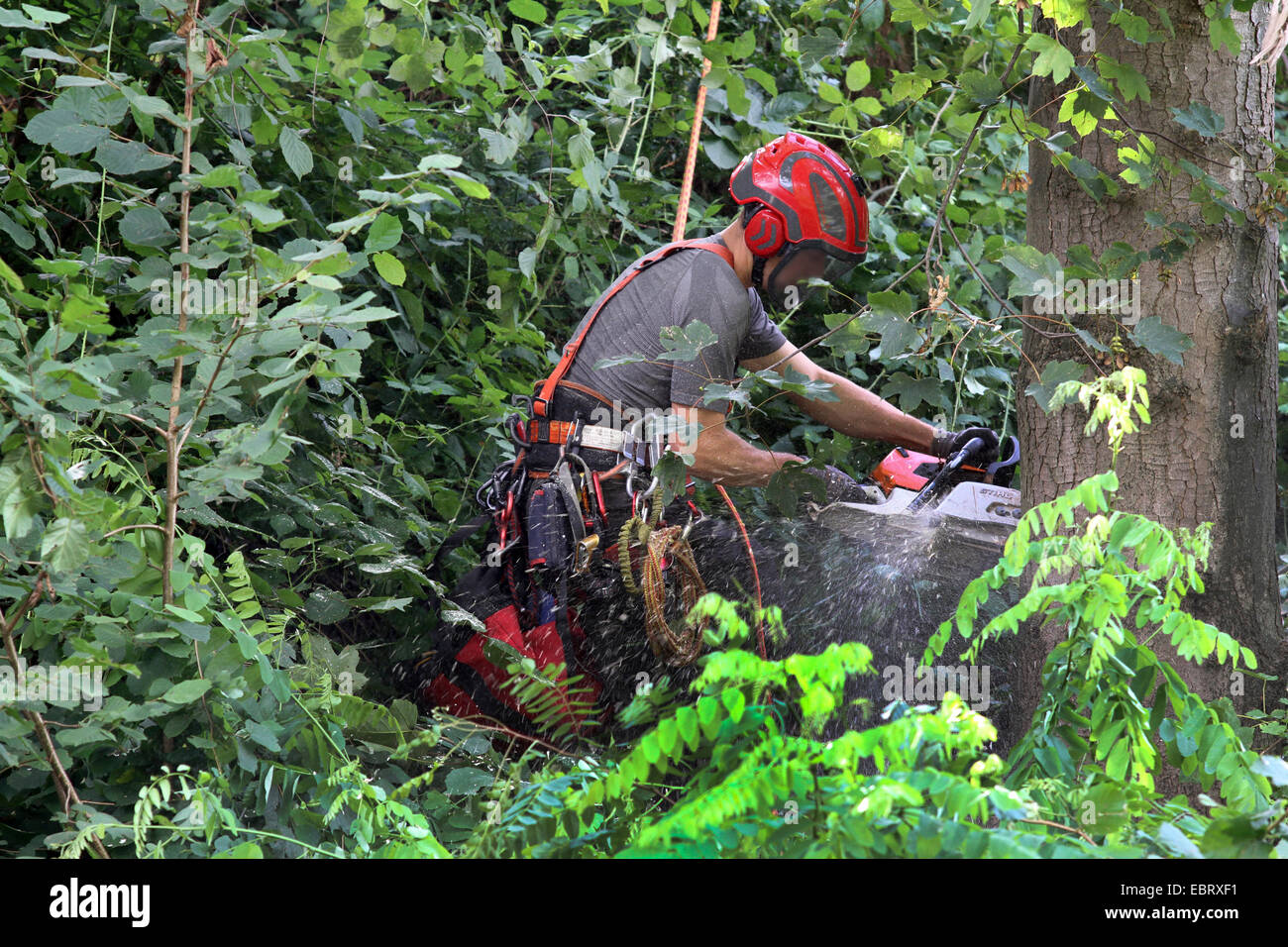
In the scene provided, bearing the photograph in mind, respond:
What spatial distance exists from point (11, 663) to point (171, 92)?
9.70 feet

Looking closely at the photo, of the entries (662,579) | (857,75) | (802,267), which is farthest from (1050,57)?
(662,579)

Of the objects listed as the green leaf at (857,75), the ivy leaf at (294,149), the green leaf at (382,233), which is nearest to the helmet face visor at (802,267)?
the green leaf at (857,75)

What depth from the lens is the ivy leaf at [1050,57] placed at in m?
2.35

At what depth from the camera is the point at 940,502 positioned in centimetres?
338

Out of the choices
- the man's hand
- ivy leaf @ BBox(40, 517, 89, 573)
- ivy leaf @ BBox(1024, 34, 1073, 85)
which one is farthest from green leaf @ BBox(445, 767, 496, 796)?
ivy leaf @ BBox(1024, 34, 1073, 85)

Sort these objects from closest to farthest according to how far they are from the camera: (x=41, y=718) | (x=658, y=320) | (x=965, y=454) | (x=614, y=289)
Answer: (x=41, y=718)
(x=965, y=454)
(x=658, y=320)
(x=614, y=289)

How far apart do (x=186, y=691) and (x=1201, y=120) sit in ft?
8.32

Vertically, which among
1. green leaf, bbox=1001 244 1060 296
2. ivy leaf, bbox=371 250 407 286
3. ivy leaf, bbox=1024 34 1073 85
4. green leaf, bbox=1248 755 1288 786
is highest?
ivy leaf, bbox=1024 34 1073 85

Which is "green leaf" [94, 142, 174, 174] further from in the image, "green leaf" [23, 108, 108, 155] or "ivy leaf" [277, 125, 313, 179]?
"ivy leaf" [277, 125, 313, 179]

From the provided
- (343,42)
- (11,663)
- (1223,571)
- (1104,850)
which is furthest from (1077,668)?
(343,42)

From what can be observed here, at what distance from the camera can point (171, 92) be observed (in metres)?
4.23

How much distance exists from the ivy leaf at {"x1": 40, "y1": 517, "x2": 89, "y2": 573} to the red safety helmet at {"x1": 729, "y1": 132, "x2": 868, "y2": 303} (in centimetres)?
239

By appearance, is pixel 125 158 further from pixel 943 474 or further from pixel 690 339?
pixel 943 474

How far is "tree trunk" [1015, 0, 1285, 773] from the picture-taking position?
103 inches
